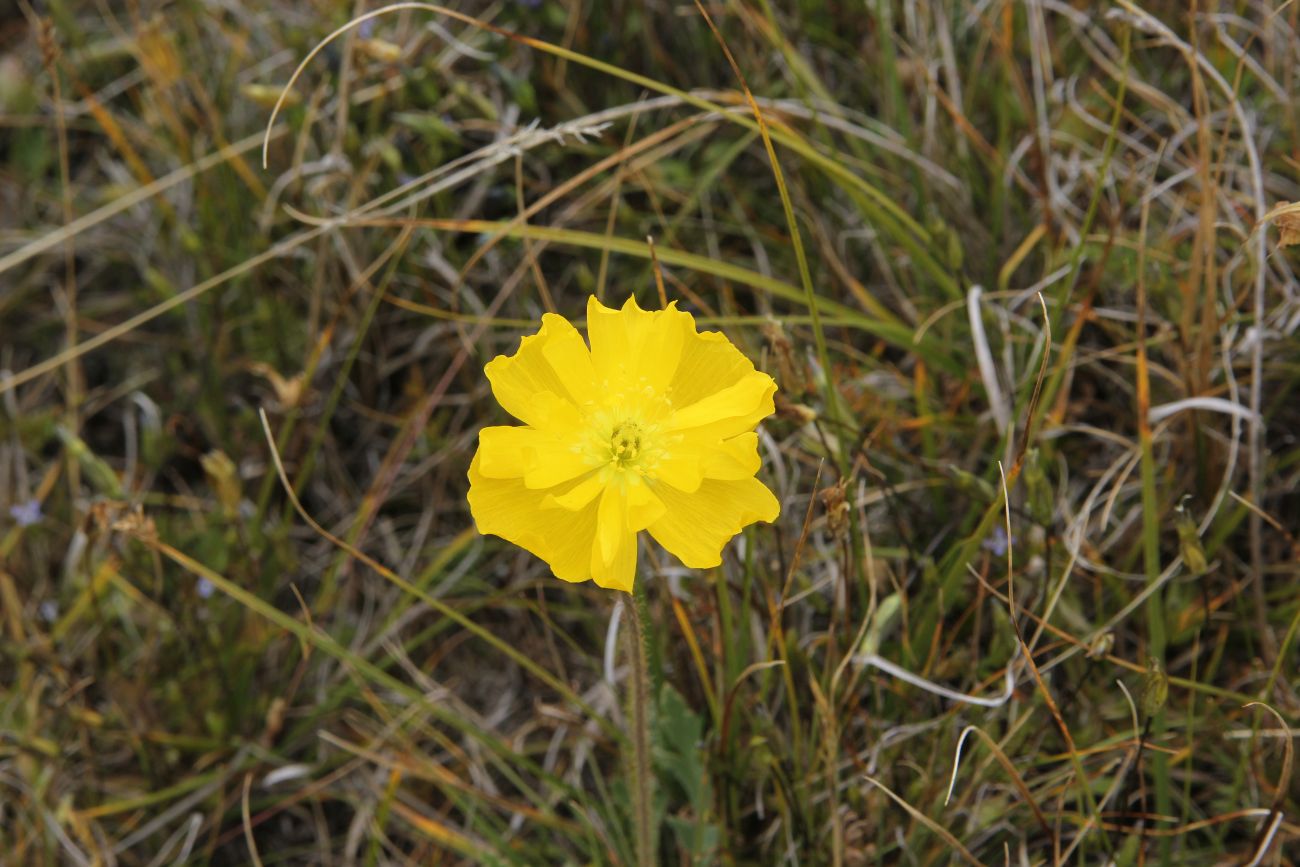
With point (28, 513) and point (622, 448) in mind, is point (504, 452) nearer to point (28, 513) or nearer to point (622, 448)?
point (622, 448)

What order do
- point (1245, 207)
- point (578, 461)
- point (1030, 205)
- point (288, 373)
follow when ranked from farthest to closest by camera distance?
point (288, 373) → point (1030, 205) → point (1245, 207) → point (578, 461)

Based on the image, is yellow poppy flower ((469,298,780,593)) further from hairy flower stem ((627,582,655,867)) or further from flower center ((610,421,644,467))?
hairy flower stem ((627,582,655,867))

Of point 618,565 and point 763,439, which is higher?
point 618,565

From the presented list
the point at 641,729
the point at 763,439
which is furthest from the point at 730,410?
the point at 763,439

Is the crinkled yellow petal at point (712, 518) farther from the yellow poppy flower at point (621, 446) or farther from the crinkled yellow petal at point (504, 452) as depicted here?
the crinkled yellow petal at point (504, 452)

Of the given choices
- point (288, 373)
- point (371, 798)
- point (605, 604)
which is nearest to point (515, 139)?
point (605, 604)

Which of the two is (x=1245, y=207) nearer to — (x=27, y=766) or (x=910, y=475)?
(x=910, y=475)
